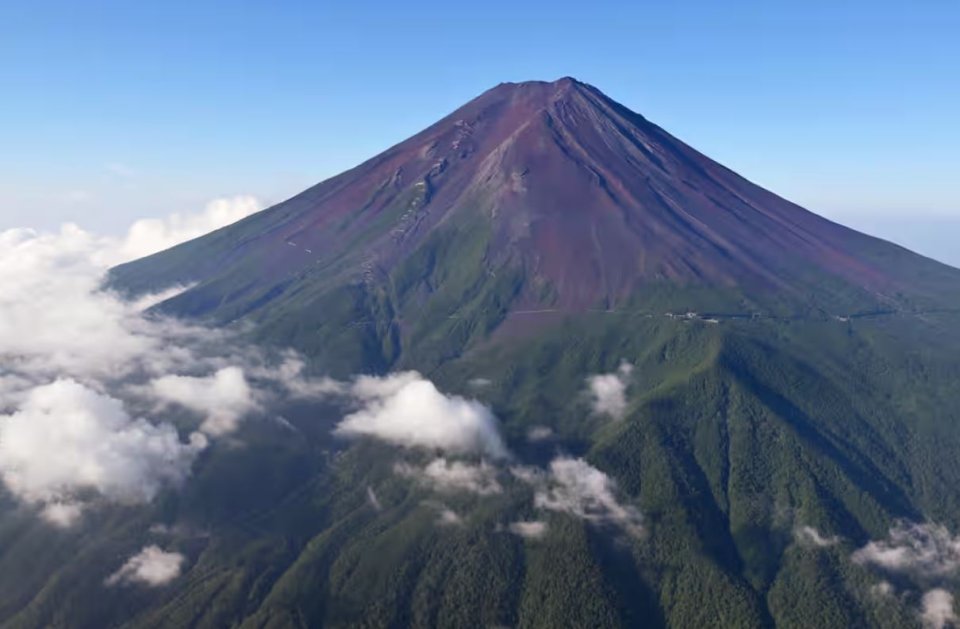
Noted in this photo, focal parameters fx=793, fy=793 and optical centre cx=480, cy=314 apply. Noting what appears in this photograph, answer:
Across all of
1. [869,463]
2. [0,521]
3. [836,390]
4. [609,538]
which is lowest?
[0,521]

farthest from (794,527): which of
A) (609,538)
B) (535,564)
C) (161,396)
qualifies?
(161,396)

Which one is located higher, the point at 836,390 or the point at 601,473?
the point at 836,390

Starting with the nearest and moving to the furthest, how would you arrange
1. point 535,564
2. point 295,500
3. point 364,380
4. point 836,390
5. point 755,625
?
point 755,625 < point 535,564 < point 295,500 < point 836,390 < point 364,380

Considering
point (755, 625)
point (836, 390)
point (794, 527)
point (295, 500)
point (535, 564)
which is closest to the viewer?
point (755, 625)

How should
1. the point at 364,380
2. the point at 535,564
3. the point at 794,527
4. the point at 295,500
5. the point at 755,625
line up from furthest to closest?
the point at 364,380 < the point at 295,500 < the point at 794,527 < the point at 535,564 < the point at 755,625

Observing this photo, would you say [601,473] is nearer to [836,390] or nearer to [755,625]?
[755,625]

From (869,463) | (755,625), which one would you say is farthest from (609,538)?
(869,463)

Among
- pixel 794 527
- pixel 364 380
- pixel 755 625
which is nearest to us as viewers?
pixel 755 625

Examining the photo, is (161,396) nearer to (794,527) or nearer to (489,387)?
(489,387)

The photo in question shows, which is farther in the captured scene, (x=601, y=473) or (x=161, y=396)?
(x=161, y=396)
